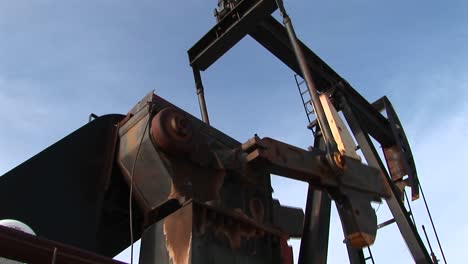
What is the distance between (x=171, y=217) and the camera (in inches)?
172

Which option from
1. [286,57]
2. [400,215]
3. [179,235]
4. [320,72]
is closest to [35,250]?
[179,235]

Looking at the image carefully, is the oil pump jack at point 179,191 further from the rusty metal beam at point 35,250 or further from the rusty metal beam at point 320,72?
the rusty metal beam at point 320,72

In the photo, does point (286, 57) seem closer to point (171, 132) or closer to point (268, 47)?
point (268, 47)

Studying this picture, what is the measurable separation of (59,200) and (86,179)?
0.36m

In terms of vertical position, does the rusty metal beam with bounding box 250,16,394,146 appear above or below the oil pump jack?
above

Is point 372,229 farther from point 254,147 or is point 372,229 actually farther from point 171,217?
point 171,217

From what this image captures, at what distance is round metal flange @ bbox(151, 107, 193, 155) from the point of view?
450 cm

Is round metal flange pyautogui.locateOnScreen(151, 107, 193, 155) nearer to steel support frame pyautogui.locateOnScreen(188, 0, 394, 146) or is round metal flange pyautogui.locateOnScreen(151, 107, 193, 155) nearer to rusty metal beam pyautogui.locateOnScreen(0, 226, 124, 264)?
rusty metal beam pyautogui.locateOnScreen(0, 226, 124, 264)

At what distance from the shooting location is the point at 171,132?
452 cm

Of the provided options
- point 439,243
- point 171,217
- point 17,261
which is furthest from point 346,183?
point 439,243

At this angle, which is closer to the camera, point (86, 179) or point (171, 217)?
point (171, 217)

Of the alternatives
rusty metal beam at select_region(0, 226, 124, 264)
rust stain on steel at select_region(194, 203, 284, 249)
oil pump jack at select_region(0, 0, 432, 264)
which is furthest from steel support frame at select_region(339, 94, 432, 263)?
rusty metal beam at select_region(0, 226, 124, 264)

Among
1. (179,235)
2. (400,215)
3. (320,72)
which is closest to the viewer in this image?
(179,235)

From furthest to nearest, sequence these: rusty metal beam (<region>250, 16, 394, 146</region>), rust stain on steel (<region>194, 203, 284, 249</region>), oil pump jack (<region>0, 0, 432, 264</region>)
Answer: rusty metal beam (<region>250, 16, 394, 146</region>), oil pump jack (<region>0, 0, 432, 264</region>), rust stain on steel (<region>194, 203, 284, 249</region>)
